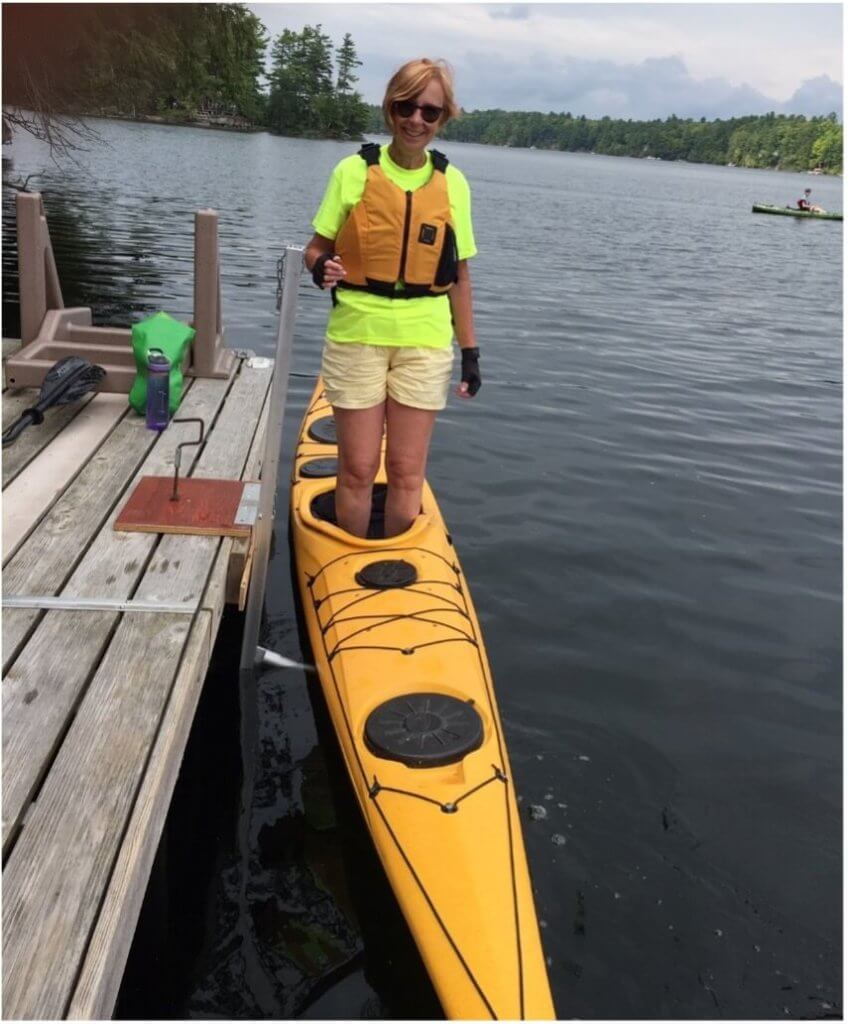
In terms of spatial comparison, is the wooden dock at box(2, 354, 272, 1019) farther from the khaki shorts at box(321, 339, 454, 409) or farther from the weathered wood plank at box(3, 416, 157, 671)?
the khaki shorts at box(321, 339, 454, 409)

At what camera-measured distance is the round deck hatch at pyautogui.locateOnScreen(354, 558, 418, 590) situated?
4.02 metres

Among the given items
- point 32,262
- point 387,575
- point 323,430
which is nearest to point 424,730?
point 387,575

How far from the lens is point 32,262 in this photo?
572cm

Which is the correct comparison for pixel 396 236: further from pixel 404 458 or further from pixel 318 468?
pixel 318 468

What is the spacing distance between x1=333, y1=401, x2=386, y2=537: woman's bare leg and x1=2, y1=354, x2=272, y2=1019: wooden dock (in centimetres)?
62

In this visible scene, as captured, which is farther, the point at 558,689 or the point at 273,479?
the point at 558,689

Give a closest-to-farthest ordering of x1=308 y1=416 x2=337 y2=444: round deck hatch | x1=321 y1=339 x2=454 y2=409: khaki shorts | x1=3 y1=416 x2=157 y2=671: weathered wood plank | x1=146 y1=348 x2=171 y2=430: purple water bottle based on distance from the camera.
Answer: x1=3 y1=416 x2=157 y2=671: weathered wood plank, x1=321 y1=339 x2=454 y2=409: khaki shorts, x1=146 y1=348 x2=171 y2=430: purple water bottle, x1=308 y1=416 x2=337 y2=444: round deck hatch

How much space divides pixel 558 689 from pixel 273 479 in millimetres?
1997

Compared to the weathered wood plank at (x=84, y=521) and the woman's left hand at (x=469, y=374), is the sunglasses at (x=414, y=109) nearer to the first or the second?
the woman's left hand at (x=469, y=374)

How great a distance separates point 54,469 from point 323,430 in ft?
6.49

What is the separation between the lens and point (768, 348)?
41.5 ft

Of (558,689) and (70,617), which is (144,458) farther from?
(558,689)

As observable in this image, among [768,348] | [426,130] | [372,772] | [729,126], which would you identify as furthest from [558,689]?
[729,126]

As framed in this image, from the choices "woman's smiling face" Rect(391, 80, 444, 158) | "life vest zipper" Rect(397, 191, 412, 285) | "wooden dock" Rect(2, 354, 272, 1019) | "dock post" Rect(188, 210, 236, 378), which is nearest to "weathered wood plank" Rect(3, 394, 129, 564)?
"wooden dock" Rect(2, 354, 272, 1019)
